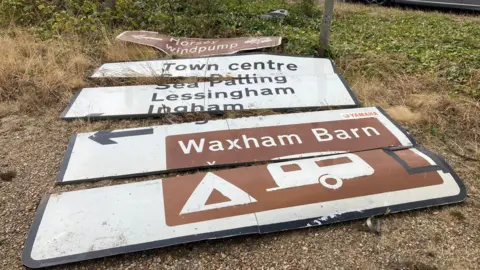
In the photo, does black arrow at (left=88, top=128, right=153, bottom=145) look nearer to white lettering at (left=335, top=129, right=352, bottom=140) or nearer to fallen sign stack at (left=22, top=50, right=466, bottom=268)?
fallen sign stack at (left=22, top=50, right=466, bottom=268)

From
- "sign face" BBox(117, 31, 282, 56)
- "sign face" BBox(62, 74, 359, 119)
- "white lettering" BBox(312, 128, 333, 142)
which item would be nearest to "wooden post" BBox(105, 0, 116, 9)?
"sign face" BBox(117, 31, 282, 56)

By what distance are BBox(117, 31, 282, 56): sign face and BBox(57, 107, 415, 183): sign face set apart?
1485 millimetres

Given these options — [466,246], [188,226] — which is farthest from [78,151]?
[466,246]

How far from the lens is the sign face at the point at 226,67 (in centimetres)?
365

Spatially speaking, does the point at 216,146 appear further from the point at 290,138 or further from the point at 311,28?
the point at 311,28

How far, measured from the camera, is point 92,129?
2.91 m

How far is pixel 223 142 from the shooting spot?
2641mm

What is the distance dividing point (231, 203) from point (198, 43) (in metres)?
2.78

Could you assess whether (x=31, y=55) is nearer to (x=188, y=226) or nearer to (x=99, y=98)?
(x=99, y=98)

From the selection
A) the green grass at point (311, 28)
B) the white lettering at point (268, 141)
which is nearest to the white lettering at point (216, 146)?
the white lettering at point (268, 141)

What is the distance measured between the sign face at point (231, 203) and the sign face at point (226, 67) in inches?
58.4

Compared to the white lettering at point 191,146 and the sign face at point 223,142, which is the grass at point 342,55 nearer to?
the sign face at point 223,142

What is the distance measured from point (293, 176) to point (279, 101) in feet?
3.44

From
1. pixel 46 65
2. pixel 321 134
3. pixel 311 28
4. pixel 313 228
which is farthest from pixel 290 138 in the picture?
pixel 311 28
